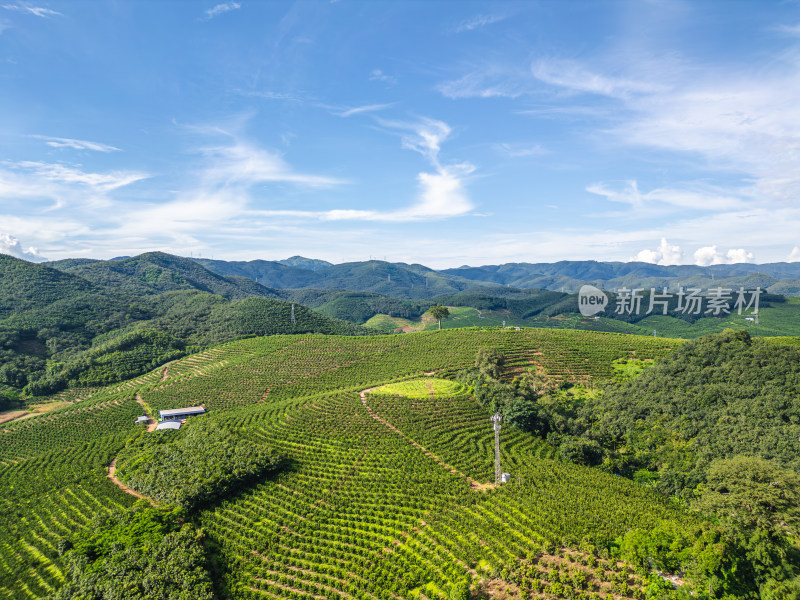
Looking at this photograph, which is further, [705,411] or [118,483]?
[705,411]

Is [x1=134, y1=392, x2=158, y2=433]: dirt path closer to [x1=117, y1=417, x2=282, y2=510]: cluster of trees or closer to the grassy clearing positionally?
[x1=117, y1=417, x2=282, y2=510]: cluster of trees

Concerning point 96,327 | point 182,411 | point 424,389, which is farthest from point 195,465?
point 96,327

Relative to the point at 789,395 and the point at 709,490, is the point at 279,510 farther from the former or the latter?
the point at 789,395

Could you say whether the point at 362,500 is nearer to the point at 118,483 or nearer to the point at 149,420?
the point at 118,483

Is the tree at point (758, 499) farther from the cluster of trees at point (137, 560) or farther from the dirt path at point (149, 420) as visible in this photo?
the dirt path at point (149, 420)

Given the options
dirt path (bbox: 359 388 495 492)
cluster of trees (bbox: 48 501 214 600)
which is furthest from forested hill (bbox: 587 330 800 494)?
cluster of trees (bbox: 48 501 214 600)

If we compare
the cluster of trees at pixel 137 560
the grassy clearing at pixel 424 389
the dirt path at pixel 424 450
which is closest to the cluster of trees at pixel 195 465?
the cluster of trees at pixel 137 560
